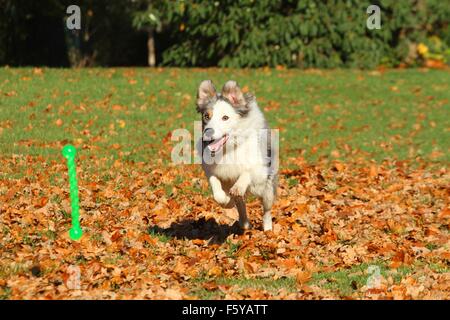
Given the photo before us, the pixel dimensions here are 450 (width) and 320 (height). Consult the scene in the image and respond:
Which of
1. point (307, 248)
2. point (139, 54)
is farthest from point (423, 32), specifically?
point (307, 248)

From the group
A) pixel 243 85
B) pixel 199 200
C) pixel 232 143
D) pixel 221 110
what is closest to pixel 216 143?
pixel 232 143

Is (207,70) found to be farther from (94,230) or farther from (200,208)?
(94,230)

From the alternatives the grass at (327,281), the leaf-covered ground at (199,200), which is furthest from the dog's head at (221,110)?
the grass at (327,281)

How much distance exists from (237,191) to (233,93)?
117 centimetres

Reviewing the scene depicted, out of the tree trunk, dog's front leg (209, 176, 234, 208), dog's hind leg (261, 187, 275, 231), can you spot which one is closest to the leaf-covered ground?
dog's hind leg (261, 187, 275, 231)

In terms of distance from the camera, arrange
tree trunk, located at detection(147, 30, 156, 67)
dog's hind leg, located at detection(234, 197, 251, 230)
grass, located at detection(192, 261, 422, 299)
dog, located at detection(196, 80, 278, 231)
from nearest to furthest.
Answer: grass, located at detection(192, 261, 422, 299)
dog, located at detection(196, 80, 278, 231)
dog's hind leg, located at detection(234, 197, 251, 230)
tree trunk, located at detection(147, 30, 156, 67)

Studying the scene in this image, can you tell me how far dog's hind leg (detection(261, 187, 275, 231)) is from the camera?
10.1 m

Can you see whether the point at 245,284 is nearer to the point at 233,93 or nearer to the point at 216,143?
the point at 216,143

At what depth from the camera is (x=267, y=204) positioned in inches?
402

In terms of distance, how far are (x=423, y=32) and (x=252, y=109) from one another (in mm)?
23319

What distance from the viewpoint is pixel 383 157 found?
682 inches

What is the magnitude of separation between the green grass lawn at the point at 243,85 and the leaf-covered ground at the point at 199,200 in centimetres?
8

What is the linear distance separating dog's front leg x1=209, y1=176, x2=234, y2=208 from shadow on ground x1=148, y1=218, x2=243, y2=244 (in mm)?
792

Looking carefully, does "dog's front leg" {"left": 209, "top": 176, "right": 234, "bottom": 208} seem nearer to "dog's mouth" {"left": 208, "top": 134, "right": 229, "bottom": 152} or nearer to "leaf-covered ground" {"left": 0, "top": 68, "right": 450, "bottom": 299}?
"dog's mouth" {"left": 208, "top": 134, "right": 229, "bottom": 152}
